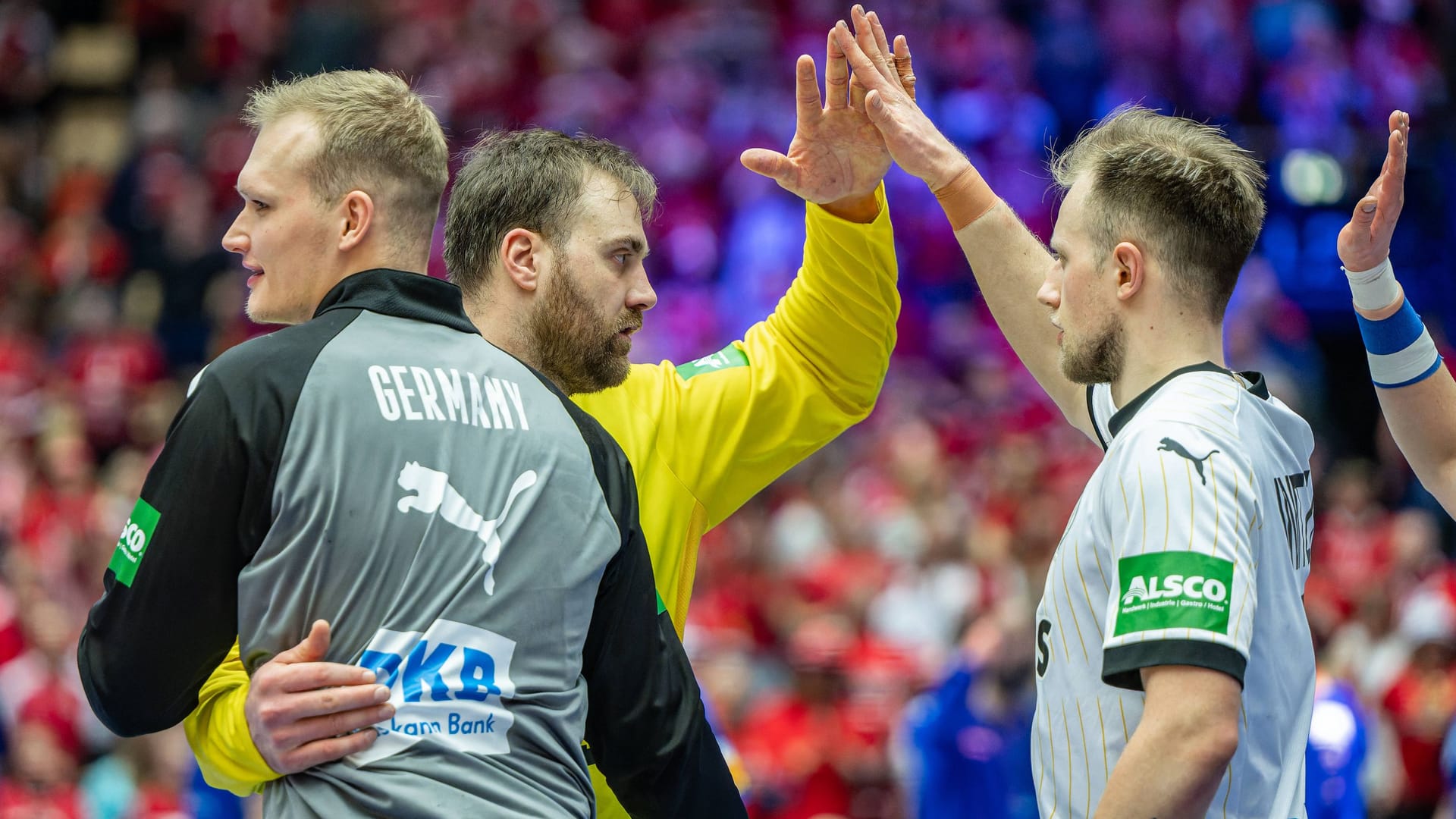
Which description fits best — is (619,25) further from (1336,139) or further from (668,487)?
(668,487)

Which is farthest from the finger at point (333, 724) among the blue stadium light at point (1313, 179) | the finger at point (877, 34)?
the blue stadium light at point (1313, 179)

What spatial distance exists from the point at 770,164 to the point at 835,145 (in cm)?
18

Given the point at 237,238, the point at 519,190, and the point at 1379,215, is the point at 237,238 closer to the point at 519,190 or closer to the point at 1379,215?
the point at 519,190

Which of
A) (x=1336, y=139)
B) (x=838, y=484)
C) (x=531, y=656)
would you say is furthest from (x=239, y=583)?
(x=1336, y=139)

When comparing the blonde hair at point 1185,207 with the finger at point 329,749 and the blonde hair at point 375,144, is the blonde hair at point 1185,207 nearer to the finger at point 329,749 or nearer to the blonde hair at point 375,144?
the blonde hair at point 375,144

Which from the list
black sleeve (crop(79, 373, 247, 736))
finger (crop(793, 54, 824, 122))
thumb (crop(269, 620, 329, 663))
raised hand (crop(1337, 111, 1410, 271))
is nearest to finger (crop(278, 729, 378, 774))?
thumb (crop(269, 620, 329, 663))

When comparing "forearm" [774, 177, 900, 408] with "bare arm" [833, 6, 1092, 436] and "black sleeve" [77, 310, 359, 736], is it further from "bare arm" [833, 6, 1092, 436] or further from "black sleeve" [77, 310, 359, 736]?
"black sleeve" [77, 310, 359, 736]

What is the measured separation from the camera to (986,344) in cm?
1307

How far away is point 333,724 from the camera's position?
2453 mm

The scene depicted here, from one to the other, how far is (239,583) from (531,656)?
0.47m

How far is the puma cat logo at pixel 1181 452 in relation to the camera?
101 inches

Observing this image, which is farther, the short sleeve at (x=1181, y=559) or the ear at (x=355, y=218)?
the ear at (x=355, y=218)

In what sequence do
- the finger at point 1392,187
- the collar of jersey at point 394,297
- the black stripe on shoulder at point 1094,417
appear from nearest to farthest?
the collar of jersey at point 394,297, the finger at point 1392,187, the black stripe on shoulder at point 1094,417

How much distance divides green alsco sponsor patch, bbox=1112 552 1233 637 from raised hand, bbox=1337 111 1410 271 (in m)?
1.10
